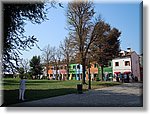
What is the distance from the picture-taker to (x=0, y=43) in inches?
298

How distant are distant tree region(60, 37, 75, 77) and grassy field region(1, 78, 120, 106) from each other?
0.98m

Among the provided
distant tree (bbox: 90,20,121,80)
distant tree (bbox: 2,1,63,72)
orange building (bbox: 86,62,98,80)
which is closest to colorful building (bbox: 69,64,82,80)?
orange building (bbox: 86,62,98,80)

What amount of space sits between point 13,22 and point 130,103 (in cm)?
387

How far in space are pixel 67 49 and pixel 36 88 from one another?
2.81m

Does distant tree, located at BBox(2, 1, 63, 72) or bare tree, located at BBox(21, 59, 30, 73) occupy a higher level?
distant tree, located at BBox(2, 1, 63, 72)

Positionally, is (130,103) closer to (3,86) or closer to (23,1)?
(3,86)

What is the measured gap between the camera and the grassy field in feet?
25.2

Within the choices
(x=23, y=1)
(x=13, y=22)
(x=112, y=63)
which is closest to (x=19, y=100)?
(x=13, y=22)

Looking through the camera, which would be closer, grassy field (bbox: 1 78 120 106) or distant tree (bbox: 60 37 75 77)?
grassy field (bbox: 1 78 120 106)

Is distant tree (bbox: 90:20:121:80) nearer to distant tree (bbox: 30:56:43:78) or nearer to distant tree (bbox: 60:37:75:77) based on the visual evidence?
distant tree (bbox: 60:37:75:77)

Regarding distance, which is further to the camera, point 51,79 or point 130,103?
point 51,79

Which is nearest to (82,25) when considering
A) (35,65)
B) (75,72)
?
(75,72)

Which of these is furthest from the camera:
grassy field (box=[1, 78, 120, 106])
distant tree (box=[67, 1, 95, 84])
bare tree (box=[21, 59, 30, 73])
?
distant tree (box=[67, 1, 95, 84])

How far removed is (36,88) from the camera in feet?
38.3
